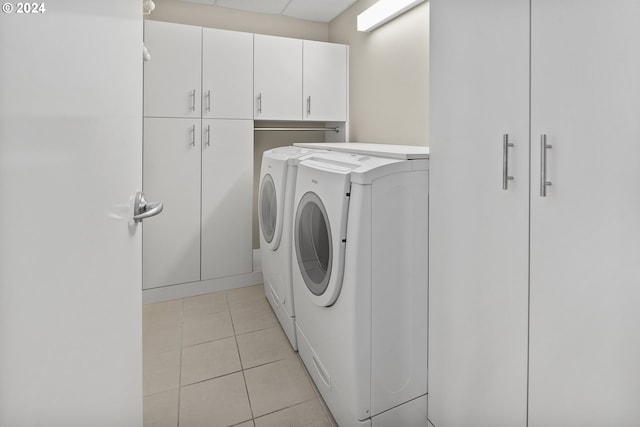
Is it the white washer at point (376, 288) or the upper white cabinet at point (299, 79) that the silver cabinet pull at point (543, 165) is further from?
the upper white cabinet at point (299, 79)

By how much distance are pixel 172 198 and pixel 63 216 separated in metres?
2.45

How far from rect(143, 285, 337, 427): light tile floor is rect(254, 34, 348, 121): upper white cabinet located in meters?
1.70

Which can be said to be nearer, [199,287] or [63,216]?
[63,216]

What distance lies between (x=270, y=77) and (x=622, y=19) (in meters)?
2.60

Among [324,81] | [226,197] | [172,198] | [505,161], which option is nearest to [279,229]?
[226,197]

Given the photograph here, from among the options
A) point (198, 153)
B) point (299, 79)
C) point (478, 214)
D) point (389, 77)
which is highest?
point (299, 79)

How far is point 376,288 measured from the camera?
4.34 feet

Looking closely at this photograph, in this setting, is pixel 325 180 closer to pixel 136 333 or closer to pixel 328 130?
pixel 136 333

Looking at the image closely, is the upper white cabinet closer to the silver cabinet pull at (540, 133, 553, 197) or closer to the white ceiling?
the white ceiling

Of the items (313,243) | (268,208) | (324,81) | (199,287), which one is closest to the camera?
(313,243)

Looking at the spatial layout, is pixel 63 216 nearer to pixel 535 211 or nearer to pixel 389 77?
pixel 535 211

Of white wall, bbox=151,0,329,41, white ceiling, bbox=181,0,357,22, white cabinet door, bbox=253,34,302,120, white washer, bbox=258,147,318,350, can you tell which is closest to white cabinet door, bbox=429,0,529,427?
white washer, bbox=258,147,318,350

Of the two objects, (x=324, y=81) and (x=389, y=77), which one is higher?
(x=324, y=81)

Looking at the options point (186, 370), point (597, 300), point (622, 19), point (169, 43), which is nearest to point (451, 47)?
point (622, 19)
